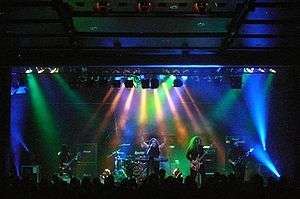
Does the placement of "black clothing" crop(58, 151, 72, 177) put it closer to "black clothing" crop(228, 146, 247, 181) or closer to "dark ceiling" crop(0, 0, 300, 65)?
"dark ceiling" crop(0, 0, 300, 65)

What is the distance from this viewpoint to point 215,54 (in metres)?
11.9

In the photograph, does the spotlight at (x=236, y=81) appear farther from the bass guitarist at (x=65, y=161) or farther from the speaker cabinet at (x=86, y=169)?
the bass guitarist at (x=65, y=161)

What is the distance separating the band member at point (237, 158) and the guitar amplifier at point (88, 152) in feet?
15.9

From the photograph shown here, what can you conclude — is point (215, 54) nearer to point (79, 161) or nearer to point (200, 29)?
point (200, 29)

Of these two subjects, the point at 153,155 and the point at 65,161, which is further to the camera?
the point at 65,161

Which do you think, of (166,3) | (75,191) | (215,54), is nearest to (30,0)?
(166,3)

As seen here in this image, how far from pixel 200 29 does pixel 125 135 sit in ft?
23.5

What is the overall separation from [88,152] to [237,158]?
5355mm

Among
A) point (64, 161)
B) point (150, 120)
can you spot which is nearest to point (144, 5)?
point (150, 120)

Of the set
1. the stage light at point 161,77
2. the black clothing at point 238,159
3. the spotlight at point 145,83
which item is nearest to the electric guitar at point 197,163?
the black clothing at point 238,159

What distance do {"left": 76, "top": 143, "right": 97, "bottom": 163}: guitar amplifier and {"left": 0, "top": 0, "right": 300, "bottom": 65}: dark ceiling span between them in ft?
16.8

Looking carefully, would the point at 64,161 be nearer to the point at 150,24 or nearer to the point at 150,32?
the point at 150,32

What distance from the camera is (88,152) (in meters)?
16.1

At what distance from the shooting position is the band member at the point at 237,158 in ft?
49.0
